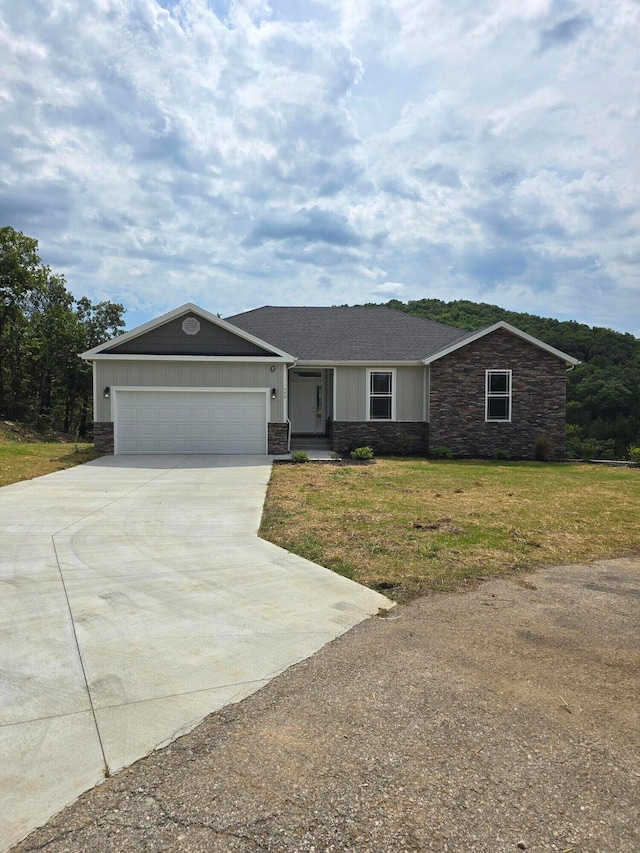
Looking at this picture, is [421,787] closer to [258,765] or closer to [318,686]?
[258,765]

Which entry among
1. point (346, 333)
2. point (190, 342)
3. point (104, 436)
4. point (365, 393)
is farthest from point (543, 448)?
point (104, 436)

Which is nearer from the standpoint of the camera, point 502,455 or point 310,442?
point 502,455

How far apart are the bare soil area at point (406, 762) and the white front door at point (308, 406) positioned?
18106 mm

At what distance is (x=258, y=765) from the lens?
260 centimetres

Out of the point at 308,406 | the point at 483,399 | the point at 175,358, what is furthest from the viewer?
the point at 308,406

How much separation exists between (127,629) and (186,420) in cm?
1320

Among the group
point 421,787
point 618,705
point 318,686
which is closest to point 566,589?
point 618,705

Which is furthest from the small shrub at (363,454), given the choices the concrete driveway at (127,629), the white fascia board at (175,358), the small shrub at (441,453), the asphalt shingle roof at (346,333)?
the concrete driveway at (127,629)

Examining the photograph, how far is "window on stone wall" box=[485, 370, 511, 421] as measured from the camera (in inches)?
729

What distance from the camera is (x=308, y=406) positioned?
2219 cm

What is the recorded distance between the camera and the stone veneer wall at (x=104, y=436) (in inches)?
666

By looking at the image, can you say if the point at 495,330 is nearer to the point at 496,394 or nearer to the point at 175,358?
the point at 496,394

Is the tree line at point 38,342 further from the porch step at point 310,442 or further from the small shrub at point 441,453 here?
the small shrub at point 441,453

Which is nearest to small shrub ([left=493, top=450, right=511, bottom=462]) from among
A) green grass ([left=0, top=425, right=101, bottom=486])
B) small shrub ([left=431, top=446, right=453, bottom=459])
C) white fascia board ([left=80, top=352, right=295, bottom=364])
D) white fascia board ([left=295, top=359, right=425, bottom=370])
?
small shrub ([left=431, top=446, right=453, bottom=459])
